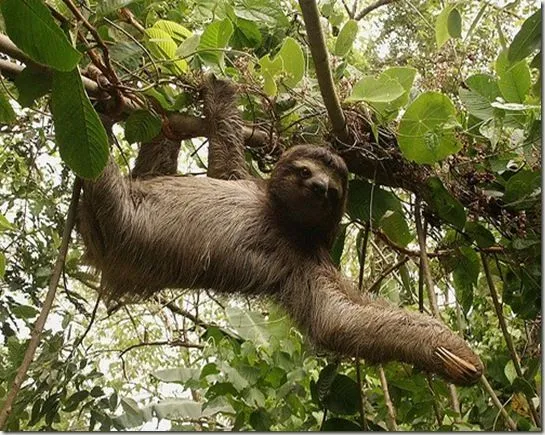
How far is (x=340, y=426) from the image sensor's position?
3.93 m

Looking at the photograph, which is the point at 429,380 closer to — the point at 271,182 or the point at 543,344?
the point at 543,344

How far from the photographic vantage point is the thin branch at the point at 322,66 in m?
2.50

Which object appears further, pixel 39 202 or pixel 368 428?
pixel 39 202

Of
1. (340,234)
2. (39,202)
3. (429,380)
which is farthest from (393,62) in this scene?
(429,380)

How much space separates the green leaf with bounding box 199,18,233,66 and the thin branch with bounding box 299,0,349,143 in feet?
1.93

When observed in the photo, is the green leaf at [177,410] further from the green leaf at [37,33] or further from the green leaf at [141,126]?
the green leaf at [37,33]

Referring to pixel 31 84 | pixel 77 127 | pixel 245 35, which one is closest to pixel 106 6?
pixel 31 84

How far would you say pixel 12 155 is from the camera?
18.5ft

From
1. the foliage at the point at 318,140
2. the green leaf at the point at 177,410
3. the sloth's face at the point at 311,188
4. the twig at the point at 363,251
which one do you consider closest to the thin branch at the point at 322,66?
the foliage at the point at 318,140

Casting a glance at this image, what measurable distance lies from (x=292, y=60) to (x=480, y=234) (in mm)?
1504

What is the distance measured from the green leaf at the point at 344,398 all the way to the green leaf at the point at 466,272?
1088 millimetres

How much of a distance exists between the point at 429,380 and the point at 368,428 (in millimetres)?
463

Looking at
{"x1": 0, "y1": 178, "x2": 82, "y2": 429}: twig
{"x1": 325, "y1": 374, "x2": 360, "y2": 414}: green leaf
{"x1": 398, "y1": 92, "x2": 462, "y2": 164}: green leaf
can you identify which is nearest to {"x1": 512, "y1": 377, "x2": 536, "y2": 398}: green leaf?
{"x1": 325, "y1": 374, "x2": 360, "y2": 414}: green leaf

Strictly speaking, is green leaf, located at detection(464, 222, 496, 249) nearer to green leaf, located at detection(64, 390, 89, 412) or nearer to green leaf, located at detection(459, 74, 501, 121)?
green leaf, located at detection(459, 74, 501, 121)
